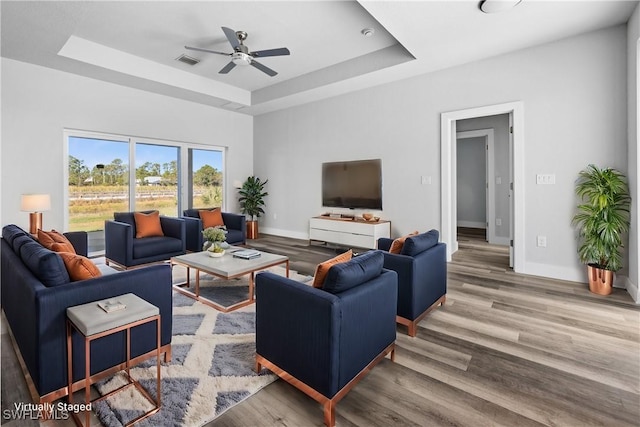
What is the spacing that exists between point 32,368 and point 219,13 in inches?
146

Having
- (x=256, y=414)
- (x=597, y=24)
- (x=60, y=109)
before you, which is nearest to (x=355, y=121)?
(x=597, y=24)

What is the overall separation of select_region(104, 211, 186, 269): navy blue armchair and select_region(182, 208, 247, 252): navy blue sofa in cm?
26

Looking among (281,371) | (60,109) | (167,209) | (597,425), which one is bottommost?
(597,425)

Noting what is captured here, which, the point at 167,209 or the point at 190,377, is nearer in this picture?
the point at 190,377

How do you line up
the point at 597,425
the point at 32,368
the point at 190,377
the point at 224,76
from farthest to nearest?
the point at 224,76
the point at 190,377
the point at 32,368
the point at 597,425

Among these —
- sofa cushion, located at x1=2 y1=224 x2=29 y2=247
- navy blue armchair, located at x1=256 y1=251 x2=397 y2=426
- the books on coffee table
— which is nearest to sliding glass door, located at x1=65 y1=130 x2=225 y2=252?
sofa cushion, located at x1=2 y1=224 x2=29 y2=247

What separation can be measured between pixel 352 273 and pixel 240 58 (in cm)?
328

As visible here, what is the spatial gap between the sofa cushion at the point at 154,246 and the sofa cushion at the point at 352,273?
3.43 m

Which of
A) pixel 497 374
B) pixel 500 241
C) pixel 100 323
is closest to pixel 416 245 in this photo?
pixel 497 374

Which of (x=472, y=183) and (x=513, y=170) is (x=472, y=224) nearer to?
(x=472, y=183)

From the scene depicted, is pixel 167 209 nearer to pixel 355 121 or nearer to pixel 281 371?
pixel 355 121

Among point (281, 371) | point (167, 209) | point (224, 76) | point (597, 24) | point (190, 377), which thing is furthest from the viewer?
point (167, 209)

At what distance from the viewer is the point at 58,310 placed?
1617mm

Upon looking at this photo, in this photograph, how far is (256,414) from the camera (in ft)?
5.31
